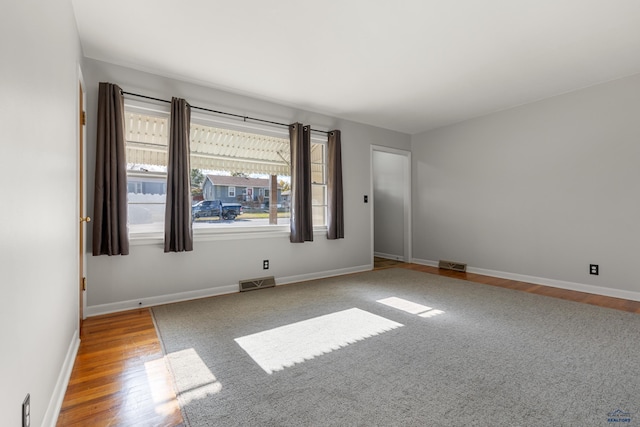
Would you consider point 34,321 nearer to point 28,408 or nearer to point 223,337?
point 28,408

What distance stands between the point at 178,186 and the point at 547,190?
480 centimetres

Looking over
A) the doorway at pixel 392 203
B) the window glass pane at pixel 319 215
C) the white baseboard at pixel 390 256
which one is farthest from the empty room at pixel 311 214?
the white baseboard at pixel 390 256

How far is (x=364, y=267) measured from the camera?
17.3 ft

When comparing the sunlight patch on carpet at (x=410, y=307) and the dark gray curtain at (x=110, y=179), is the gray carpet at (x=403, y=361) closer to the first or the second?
the sunlight patch on carpet at (x=410, y=307)

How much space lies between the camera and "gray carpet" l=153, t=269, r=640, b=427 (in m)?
1.54

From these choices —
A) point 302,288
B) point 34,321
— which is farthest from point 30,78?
point 302,288

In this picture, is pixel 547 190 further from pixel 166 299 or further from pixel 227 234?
pixel 166 299

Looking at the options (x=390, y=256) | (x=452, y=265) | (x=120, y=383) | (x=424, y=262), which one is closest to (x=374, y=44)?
(x=120, y=383)

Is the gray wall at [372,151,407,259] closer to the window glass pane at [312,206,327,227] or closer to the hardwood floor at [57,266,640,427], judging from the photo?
the window glass pane at [312,206,327,227]

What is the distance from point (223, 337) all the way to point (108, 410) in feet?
3.13

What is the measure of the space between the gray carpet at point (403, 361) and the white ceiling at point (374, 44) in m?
2.60

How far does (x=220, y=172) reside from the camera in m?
3.96

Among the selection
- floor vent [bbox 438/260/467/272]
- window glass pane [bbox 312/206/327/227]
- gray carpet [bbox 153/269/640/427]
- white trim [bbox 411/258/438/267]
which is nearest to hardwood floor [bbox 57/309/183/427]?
gray carpet [bbox 153/269/640/427]

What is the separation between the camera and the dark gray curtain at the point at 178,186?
132 inches
